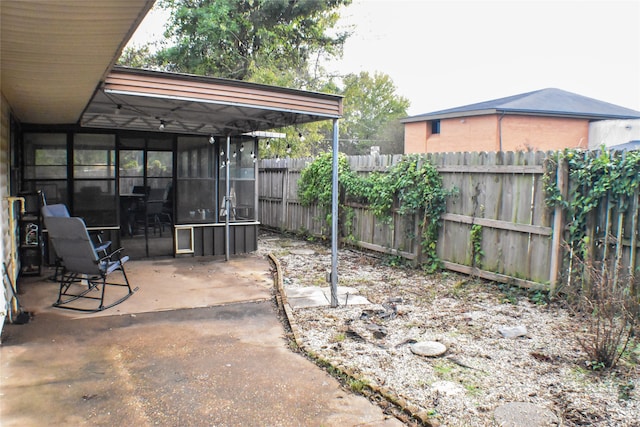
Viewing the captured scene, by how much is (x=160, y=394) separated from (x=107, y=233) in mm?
4890

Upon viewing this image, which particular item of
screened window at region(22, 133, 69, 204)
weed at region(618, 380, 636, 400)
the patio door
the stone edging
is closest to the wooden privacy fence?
weed at region(618, 380, 636, 400)

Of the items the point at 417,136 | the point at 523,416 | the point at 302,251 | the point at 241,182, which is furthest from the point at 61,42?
the point at 417,136

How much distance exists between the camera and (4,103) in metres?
4.72

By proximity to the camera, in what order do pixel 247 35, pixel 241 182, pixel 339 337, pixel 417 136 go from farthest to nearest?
pixel 417 136
pixel 247 35
pixel 241 182
pixel 339 337

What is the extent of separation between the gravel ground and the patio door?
2.93 m

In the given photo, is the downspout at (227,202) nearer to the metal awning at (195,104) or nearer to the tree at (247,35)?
the metal awning at (195,104)

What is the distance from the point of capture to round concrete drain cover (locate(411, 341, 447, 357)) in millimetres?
3777

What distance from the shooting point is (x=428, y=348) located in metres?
3.88

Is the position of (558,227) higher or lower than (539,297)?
higher

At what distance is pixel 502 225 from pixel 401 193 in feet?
5.76

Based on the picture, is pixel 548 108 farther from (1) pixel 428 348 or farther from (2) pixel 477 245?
(1) pixel 428 348

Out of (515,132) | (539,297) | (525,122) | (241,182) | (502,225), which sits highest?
(525,122)

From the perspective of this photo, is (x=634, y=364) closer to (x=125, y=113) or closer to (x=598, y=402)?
(x=598, y=402)

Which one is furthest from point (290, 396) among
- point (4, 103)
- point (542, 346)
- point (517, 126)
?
point (517, 126)
